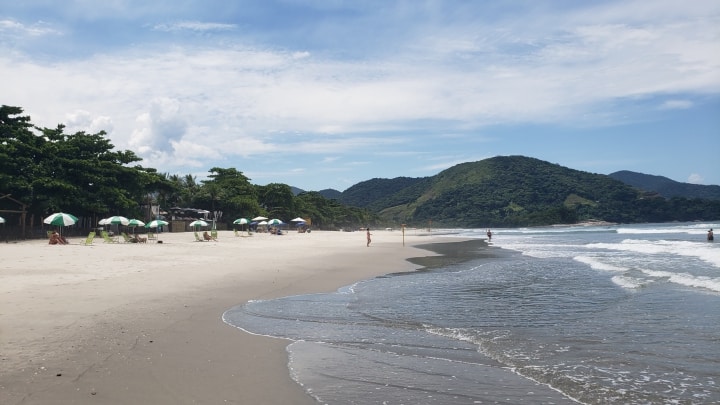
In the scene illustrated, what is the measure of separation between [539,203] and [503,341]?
171373 mm

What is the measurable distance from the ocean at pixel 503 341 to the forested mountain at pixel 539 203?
13753cm

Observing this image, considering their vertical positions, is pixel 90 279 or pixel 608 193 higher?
pixel 608 193

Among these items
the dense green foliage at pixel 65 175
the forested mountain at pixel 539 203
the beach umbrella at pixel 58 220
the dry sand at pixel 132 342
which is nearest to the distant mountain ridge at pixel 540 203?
the forested mountain at pixel 539 203

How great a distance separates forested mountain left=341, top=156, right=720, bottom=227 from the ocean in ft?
451

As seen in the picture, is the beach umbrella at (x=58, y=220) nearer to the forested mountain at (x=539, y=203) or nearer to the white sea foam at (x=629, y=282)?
the white sea foam at (x=629, y=282)

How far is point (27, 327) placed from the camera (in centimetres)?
745

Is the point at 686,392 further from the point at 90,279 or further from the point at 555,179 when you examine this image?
the point at 555,179

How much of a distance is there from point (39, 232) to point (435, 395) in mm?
34866

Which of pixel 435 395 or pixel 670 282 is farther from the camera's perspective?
pixel 670 282

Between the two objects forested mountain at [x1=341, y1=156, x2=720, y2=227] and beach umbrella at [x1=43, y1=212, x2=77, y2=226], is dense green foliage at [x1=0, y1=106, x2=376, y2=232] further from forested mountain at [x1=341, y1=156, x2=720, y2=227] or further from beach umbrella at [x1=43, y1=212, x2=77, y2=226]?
forested mountain at [x1=341, y1=156, x2=720, y2=227]

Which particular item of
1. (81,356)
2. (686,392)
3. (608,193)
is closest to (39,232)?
(81,356)

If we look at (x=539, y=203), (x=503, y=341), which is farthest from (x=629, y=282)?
(x=539, y=203)

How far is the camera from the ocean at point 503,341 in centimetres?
569

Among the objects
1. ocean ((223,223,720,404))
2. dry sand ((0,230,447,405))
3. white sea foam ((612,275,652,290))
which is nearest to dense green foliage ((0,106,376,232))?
dry sand ((0,230,447,405))
